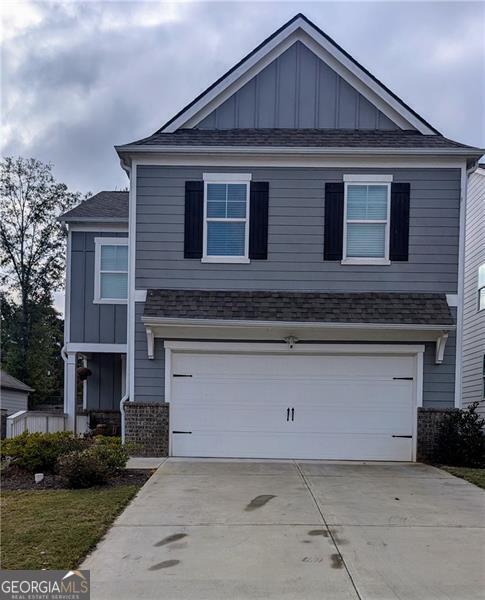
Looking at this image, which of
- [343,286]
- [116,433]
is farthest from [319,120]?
[116,433]

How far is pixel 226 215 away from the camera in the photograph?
10492 mm

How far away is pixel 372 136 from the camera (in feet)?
35.8

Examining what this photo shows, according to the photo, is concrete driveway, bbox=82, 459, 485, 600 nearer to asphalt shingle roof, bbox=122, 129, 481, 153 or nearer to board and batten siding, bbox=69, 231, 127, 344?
board and batten siding, bbox=69, 231, 127, 344

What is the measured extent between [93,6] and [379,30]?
519 centimetres

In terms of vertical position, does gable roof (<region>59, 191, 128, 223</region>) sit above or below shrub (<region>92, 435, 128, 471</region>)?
above

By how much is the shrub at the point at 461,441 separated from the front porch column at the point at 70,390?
8.23m

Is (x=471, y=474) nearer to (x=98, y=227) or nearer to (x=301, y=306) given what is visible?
(x=301, y=306)

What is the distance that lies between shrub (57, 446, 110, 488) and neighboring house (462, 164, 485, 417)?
11224 mm

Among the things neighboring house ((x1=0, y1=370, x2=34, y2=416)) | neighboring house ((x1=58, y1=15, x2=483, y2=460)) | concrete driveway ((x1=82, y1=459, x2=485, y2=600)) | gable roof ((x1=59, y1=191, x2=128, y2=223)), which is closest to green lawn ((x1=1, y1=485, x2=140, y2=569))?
concrete driveway ((x1=82, y1=459, x2=485, y2=600))

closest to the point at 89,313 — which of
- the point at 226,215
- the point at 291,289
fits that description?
the point at 226,215

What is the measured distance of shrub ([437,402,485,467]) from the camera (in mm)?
9547

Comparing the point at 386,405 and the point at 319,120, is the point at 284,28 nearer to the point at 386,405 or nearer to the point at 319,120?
the point at 319,120

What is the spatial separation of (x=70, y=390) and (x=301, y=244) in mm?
6850

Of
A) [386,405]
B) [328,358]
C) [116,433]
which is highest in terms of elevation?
[328,358]
